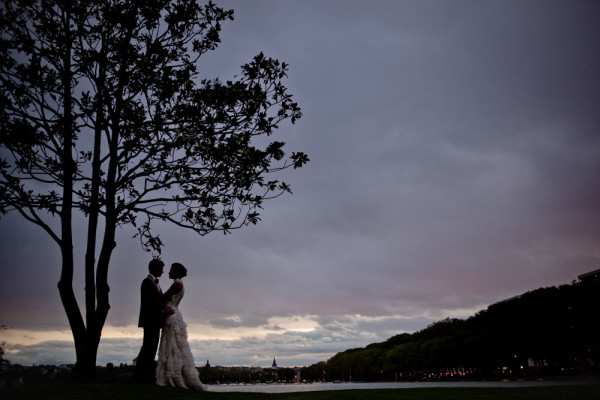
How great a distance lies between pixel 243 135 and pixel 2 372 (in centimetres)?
900

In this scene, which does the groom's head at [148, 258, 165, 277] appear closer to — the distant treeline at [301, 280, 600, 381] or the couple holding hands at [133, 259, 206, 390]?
the couple holding hands at [133, 259, 206, 390]

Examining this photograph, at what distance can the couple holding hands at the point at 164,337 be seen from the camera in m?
12.1

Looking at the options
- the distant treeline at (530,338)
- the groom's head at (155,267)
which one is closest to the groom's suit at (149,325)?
the groom's head at (155,267)

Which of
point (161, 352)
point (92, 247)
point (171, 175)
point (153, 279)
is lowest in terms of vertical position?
point (161, 352)

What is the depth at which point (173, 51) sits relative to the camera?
50.8 feet

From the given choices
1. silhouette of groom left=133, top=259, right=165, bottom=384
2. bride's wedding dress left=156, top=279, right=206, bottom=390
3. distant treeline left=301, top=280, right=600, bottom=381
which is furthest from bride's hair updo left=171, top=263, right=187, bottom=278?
distant treeline left=301, top=280, right=600, bottom=381

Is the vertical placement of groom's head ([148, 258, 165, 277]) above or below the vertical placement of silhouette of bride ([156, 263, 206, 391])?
above

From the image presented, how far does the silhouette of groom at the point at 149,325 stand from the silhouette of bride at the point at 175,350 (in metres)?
0.23

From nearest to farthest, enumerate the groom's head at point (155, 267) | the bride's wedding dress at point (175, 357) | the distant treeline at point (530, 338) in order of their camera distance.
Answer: the bride's wedding dress at point (175, 357) < the groom's head at point (155, 267) < the distant treeline at point (530, 338)

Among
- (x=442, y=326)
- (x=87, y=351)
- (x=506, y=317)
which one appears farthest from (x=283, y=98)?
(x=442, y=326)

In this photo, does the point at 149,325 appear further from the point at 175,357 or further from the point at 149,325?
the point at 175,357

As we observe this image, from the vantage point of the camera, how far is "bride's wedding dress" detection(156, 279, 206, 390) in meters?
12.1

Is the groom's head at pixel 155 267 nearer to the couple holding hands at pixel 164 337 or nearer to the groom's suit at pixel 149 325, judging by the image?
the couple holding hands at pixel 164 337

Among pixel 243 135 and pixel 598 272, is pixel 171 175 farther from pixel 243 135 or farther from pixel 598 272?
pixel 598 272
